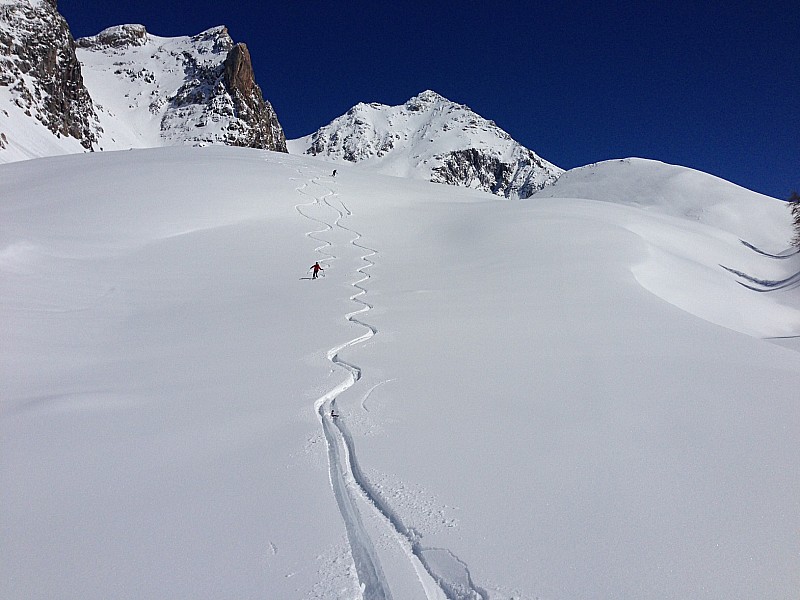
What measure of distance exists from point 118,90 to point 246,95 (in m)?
33.5

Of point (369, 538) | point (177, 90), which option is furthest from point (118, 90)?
point (369, 538)

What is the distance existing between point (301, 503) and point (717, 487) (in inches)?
93.9

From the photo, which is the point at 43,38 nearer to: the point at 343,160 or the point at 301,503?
the point at 301,503

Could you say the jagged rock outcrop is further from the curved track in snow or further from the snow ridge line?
the snow ridge line

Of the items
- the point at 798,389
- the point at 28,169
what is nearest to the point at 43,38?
the point at 28,169

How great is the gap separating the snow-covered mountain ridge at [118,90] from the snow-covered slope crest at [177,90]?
0.25m

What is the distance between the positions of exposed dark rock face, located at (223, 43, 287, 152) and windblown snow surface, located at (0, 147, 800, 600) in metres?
117

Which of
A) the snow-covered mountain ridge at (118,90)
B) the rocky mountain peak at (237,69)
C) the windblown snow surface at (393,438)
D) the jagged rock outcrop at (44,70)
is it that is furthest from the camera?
the rocky mountain peak at (237,69)

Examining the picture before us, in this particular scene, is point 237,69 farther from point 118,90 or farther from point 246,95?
point 118,90

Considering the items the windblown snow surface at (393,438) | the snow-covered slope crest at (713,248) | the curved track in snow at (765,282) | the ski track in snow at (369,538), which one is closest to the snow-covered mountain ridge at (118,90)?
the windblown snow surface at (393,438)

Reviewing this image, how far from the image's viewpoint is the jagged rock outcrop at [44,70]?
7219 cm

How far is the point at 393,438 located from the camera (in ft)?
11.4

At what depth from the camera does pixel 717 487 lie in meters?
2.75

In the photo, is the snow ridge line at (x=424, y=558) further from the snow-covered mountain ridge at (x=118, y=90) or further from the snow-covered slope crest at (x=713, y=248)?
the snow-covered mountain ridge at (x=118, y=90)
